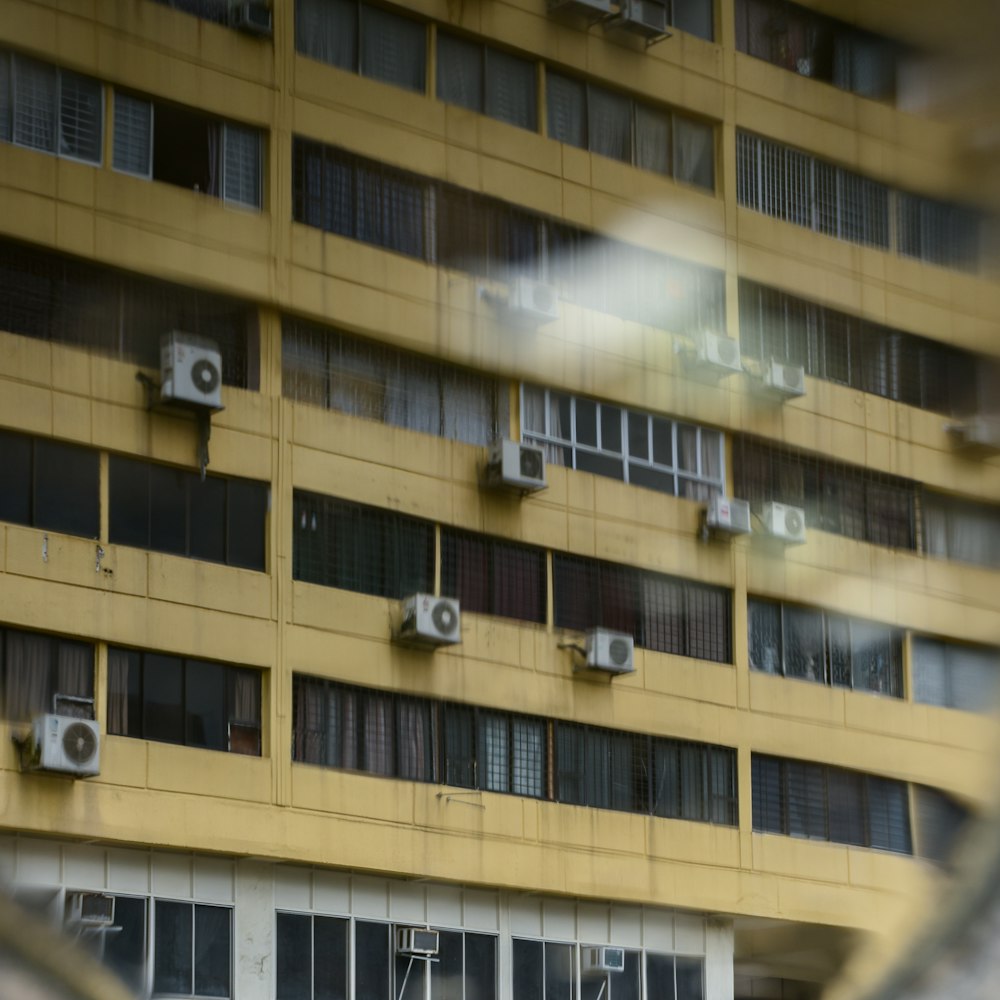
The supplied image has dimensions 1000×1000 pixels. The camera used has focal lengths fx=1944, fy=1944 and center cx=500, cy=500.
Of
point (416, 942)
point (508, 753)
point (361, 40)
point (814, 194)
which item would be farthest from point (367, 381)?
point (416, 942)

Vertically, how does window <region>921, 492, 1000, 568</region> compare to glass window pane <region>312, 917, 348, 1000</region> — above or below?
above

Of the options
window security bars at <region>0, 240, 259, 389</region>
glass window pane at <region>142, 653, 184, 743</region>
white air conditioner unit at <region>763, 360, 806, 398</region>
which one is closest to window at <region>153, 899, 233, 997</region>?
glass window pane at <region>142, 653, 184, 743</region>

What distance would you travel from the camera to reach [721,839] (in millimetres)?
3650

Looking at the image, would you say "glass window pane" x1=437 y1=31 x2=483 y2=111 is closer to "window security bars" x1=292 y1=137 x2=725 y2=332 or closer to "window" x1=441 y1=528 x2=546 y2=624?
"window security bars" x1=292 y1=137 x2=725 y2=332

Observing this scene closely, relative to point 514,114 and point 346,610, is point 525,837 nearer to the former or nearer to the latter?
point 346,610

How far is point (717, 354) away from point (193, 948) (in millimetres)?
1312

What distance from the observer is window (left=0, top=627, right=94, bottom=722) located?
8.87 feet

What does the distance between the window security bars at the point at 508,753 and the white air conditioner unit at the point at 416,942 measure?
0.81ft

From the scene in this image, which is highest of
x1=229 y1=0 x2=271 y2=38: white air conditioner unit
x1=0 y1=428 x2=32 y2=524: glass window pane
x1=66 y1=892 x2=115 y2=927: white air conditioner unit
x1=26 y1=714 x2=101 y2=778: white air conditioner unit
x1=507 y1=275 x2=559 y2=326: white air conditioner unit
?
x1=229 y1=0 x2=271 y2=38: white air conditioner unit

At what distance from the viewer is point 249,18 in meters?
3.05

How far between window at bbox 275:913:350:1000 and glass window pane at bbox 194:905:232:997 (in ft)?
0.36

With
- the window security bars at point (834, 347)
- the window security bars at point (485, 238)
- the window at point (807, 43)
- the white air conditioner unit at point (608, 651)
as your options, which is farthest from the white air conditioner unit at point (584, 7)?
the white air conditioner unit at point (608, 651)

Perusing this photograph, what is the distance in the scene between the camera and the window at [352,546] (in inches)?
122

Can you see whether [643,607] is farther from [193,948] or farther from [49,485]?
[49,485]
